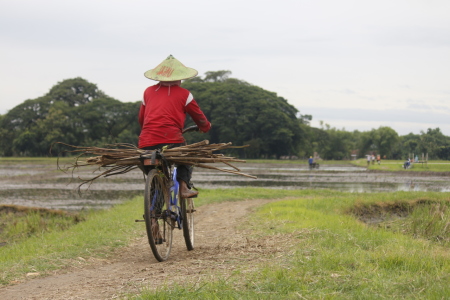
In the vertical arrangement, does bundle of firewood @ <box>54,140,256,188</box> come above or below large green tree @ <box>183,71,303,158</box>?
below

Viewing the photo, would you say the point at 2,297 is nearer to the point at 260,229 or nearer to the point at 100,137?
the point at 260,229

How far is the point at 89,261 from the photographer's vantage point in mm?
6316

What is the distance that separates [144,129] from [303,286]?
304 centimetres

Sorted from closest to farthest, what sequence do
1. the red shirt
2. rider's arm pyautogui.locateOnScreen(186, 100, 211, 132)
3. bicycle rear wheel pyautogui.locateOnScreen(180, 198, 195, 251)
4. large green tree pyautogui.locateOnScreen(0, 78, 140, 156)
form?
the red shirt
rider's arm pyautogui.locateOnScreen(186, 100, 211, 132)
bicycle rear wheel pyautogui.locateOnScreen(180, 198, 195, 251)
large green tree pyautogui.locateOnScreen(0, 78, 140, 156)

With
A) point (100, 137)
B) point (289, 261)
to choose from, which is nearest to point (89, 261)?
point (289, 261)

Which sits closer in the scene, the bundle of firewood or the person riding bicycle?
the bundle of firewood

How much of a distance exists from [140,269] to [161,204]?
894mm

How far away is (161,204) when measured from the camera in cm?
598

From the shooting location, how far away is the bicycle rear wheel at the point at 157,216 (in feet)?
17.9

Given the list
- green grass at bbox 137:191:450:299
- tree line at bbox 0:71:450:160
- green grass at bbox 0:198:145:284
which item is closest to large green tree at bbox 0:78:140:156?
tree line at bbox 0:71:450:160

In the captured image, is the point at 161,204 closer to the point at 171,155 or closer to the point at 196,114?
the point at 171,155

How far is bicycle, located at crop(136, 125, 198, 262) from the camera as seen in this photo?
18.2 feet

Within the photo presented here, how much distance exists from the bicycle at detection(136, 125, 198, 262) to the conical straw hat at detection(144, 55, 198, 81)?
37.5 inches

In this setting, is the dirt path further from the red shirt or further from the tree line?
the tree line
